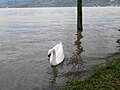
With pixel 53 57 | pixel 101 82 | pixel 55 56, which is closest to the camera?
Answer: pixel 101 82

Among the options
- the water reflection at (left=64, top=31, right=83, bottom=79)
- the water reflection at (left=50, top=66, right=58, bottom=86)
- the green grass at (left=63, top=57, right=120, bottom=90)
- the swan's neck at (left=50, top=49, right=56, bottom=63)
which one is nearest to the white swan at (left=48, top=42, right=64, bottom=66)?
the swan's neck at (left=50, top=49, right=56, bottom=63)

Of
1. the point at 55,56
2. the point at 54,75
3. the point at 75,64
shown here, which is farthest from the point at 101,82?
the point at 55,56

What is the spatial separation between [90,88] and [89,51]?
38.6 ft

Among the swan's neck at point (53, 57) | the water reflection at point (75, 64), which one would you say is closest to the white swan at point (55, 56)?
the swan's neck at point (53, 57)

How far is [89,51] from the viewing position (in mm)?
23500

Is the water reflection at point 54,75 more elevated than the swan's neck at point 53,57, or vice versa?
the swan's neck at point 53,57

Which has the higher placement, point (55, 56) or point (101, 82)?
point (101, 82)

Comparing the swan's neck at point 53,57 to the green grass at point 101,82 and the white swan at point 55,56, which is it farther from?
the green grass at point 101,82

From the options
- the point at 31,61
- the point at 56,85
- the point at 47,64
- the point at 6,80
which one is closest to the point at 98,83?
the point at 56,85

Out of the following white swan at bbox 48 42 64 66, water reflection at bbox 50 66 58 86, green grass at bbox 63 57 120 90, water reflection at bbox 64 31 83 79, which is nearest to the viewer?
green grass at bbox 63 57 120 90

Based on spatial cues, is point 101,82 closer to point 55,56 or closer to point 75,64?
point 75,64

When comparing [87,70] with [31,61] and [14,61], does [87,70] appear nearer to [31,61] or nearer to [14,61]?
[31,61]

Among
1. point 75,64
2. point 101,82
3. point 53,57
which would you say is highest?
point 101,82

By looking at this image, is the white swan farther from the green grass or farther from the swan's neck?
the green grass
